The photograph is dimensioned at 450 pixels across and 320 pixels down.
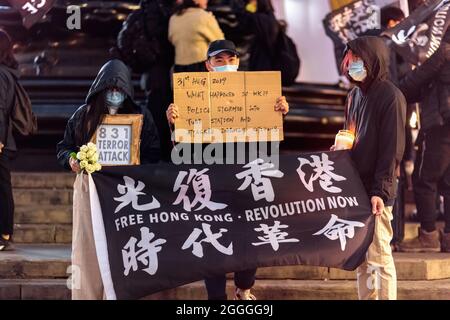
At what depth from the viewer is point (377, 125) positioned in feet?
19.9

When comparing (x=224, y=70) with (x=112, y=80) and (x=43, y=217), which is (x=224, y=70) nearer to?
(x=112, y=80)

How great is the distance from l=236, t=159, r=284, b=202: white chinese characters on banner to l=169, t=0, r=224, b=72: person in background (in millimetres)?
2538

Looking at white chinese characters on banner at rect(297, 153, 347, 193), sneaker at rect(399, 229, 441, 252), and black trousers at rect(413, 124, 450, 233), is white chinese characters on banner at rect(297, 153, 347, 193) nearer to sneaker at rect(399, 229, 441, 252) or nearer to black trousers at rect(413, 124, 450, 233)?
black trousers at rect(413, 124, 450, 233)

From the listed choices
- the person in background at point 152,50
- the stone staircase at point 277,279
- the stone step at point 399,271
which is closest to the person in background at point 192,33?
the person in background at point 152,50

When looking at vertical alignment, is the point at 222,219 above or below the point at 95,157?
below

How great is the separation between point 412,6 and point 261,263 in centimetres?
368

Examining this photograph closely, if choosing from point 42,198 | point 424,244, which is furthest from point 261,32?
point 424,244

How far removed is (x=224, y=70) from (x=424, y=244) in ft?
9.18

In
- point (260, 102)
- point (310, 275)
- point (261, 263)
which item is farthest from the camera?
point (310, 275)

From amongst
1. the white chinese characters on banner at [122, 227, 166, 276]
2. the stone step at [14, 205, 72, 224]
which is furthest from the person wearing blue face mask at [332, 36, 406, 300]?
the stone step at [14, 205, 72, 224]

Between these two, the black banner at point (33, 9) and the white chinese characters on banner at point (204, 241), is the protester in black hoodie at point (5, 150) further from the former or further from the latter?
the white chinese characters on banner at point (204, 241)

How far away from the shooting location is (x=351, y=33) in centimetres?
938
